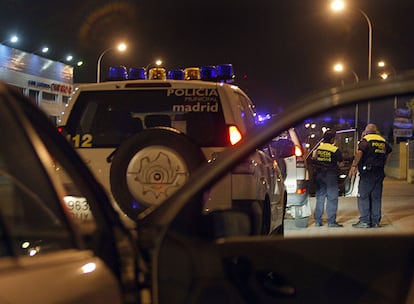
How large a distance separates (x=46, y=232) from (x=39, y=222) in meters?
0.05

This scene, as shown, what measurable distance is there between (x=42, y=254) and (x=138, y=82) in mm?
3869

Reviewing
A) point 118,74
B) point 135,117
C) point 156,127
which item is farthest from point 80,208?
point 118,74

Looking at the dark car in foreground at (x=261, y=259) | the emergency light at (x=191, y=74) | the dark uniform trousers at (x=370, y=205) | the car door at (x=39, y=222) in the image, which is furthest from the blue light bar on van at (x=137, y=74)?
the car door at (x=39, y=222)

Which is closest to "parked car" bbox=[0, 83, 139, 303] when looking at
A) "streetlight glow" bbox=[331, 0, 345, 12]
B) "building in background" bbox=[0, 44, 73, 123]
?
"streetlight glow" bbox=[331, 0, 345, 12]

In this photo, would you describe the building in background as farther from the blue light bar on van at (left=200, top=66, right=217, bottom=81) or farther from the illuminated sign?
the blue light bar on van at (left=200, top=66, right=217, bottom=81)

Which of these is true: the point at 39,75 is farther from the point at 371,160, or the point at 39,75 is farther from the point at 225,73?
the point at 371,160

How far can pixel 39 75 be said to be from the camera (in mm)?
31688

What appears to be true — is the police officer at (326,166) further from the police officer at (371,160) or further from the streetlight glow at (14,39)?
the streetlight glow at (14,39)

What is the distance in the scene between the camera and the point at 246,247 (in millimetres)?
2598

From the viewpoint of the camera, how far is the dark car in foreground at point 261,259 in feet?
8.34

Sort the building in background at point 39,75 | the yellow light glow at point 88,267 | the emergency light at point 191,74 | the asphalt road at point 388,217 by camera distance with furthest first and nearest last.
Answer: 1. the building in background at point 39,75
2. the emergency light at point 191,74
3. the asphalt road at point 388,217
4. the yellow light glow at point 88,267

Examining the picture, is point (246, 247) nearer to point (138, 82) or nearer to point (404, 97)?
point (404, 97)

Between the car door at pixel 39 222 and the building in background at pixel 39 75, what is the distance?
25599 mm

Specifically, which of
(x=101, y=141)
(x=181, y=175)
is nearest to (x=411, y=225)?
(x=181, y=175)
